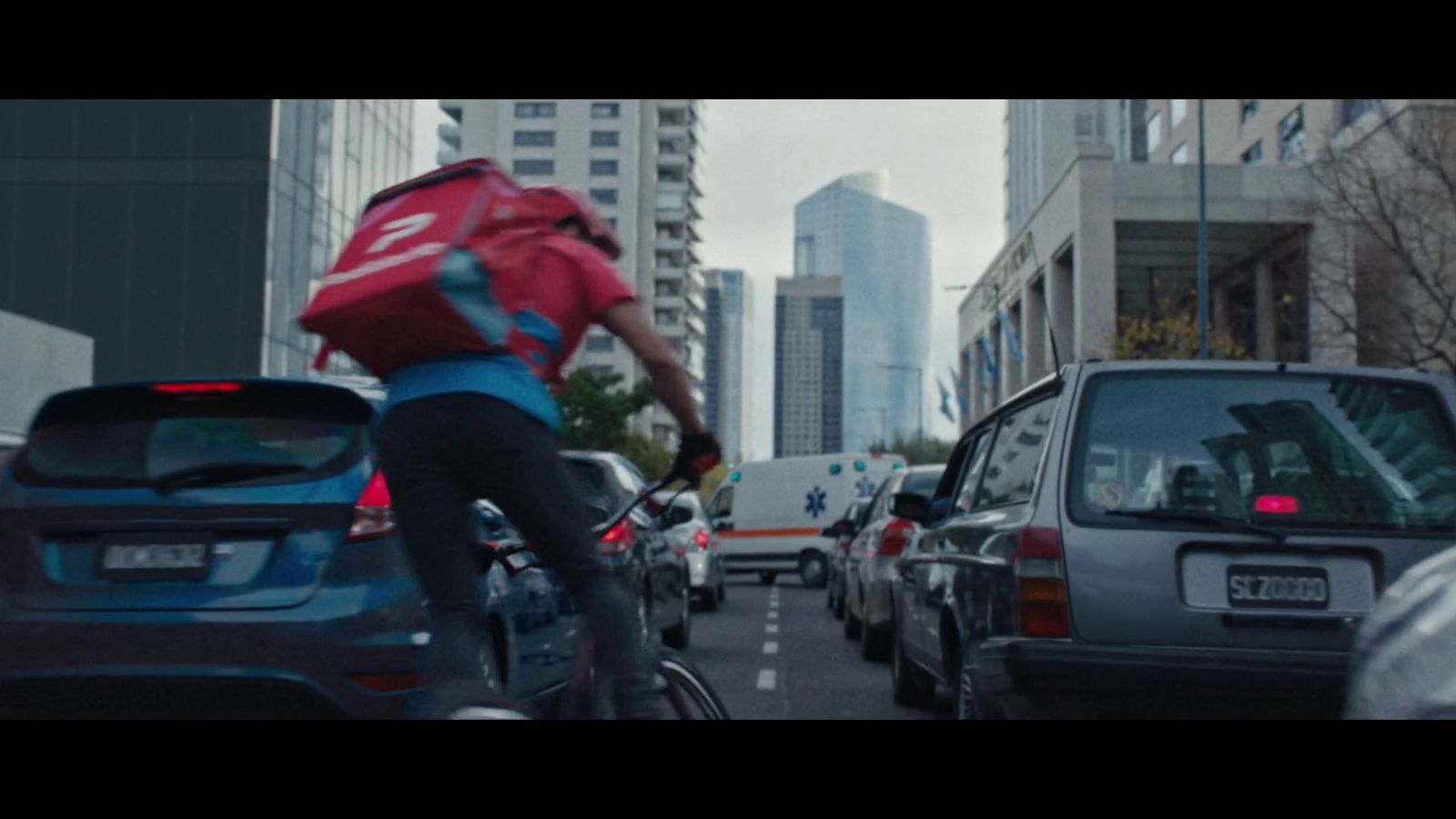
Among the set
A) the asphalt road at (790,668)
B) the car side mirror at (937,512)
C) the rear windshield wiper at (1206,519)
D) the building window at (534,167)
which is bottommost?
the asphalt road at (790,668)

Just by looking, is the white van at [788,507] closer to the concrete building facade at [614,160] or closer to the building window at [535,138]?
the concrete building facade at [614,160]

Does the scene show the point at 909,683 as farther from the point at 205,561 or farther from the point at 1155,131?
the point at 1155,131

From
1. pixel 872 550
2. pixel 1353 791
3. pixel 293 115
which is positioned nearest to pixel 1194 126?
pixel 293 115

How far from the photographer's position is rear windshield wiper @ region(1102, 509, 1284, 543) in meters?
4.87

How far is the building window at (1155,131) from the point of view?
64.0 meters

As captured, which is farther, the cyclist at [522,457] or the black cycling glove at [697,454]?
the black cycling glove at [697,454]

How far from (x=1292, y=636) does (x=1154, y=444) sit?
0.77 meters

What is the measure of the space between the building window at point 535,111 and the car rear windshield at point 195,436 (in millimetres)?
108261

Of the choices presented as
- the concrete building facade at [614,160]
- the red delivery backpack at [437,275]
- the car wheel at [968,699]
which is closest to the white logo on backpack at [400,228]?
the red delivery backpack at [437,275]

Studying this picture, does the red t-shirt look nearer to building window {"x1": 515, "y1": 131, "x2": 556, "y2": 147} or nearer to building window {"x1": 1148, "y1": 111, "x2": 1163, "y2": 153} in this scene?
building window {"x1": 1148, "y1": 111, "x2": 1163, "y2": 153}

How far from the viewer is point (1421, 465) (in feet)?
16.7

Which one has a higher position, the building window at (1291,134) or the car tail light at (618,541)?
the building window at (1291,134)

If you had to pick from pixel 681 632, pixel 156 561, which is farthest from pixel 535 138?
pixel 156 561
